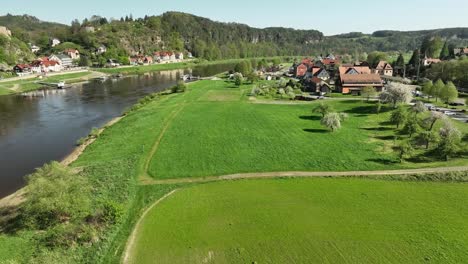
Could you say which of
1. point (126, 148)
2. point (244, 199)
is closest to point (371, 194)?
point (244, 199)

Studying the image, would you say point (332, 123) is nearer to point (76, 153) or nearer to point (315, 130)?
point (315, 130)

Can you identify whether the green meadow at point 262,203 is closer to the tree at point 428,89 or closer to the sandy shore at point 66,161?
the sandy shore at point 66,161

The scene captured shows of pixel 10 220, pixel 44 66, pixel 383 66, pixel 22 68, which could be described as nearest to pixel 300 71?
pixel 383 66

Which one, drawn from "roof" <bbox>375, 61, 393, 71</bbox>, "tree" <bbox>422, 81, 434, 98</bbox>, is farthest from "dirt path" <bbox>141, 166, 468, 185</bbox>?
"roof" <bbox>375, 61, 393, 71</bbox>

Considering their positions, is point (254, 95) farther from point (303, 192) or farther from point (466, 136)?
point (303, 192)

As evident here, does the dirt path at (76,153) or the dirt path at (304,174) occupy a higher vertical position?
the dirt path at (304,174)

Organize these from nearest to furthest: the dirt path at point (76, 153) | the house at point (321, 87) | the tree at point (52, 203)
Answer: the tree at point (52, 203), the dirt path at point (76, 153), the house at point (321, 87)

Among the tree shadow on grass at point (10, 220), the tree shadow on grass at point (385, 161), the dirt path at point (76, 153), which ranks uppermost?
the tree shadow on grass at point (385, 161)

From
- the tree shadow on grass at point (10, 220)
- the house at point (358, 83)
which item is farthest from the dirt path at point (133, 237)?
the house at point (358, 83)
